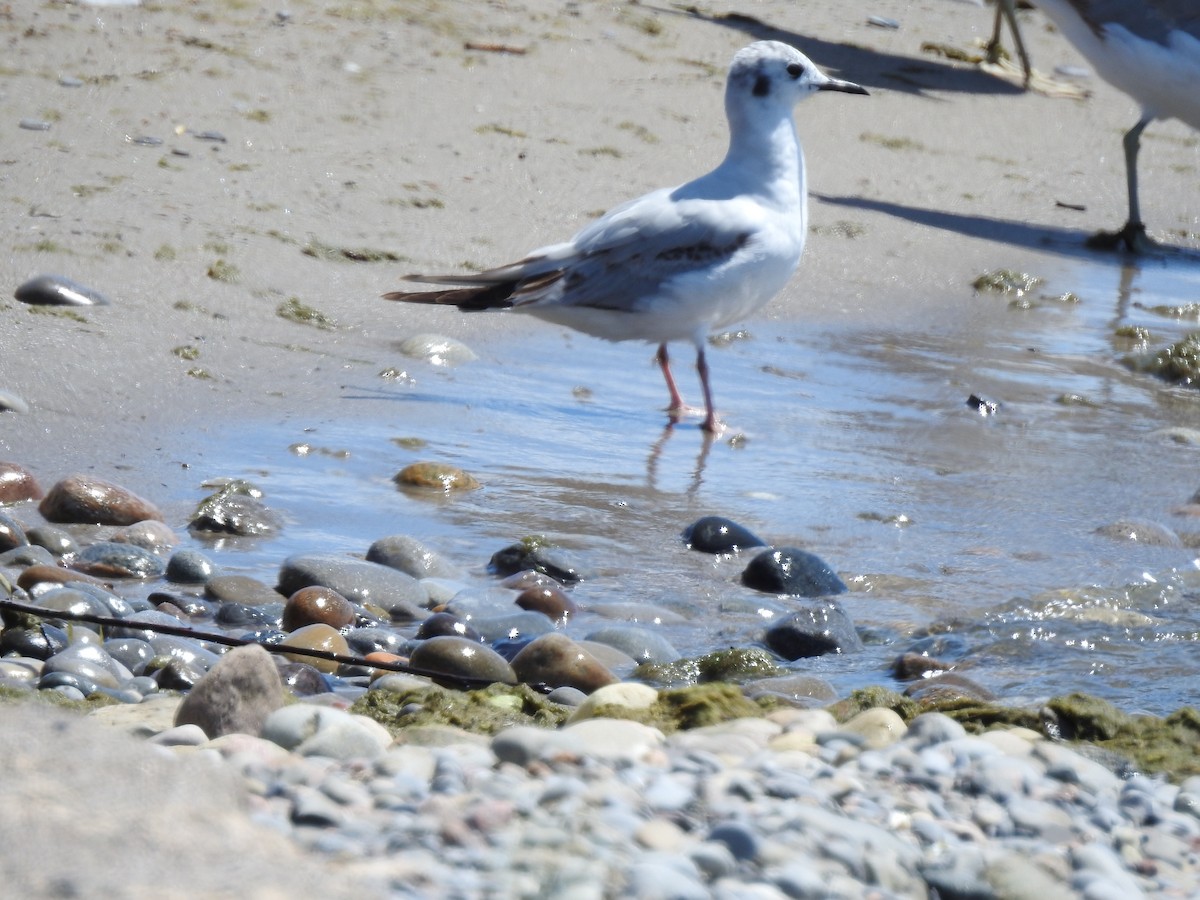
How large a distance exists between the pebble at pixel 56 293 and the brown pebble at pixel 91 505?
148 cm

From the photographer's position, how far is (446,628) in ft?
11.8

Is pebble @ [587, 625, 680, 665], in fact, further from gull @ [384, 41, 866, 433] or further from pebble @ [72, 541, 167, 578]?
gull @ [384, 41, 866, 433]

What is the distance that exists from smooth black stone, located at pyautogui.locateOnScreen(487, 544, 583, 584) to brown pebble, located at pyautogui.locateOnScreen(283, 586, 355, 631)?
0.58 metres

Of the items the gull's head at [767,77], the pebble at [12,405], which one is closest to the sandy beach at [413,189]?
the pebble at [12,405]

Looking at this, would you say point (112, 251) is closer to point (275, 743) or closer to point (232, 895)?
point (275, 743)

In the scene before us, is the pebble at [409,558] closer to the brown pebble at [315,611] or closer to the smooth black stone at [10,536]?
the brown pebble at [315,611]

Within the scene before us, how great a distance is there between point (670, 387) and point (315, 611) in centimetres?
239

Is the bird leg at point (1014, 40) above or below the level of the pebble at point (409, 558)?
above

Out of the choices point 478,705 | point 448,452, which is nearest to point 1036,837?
point 478,705

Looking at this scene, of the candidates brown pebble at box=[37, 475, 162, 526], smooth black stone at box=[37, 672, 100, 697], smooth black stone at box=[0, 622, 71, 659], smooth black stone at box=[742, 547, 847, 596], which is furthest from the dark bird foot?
smooth black stone at box=[37, 672, 100, 697]

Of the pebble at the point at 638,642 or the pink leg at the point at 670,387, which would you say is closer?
the pebble at the point at 638,642

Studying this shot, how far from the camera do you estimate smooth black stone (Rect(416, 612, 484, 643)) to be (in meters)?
3.59

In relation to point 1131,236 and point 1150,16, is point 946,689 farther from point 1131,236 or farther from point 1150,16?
point 1150,16

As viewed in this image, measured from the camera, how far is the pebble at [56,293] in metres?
5.45
